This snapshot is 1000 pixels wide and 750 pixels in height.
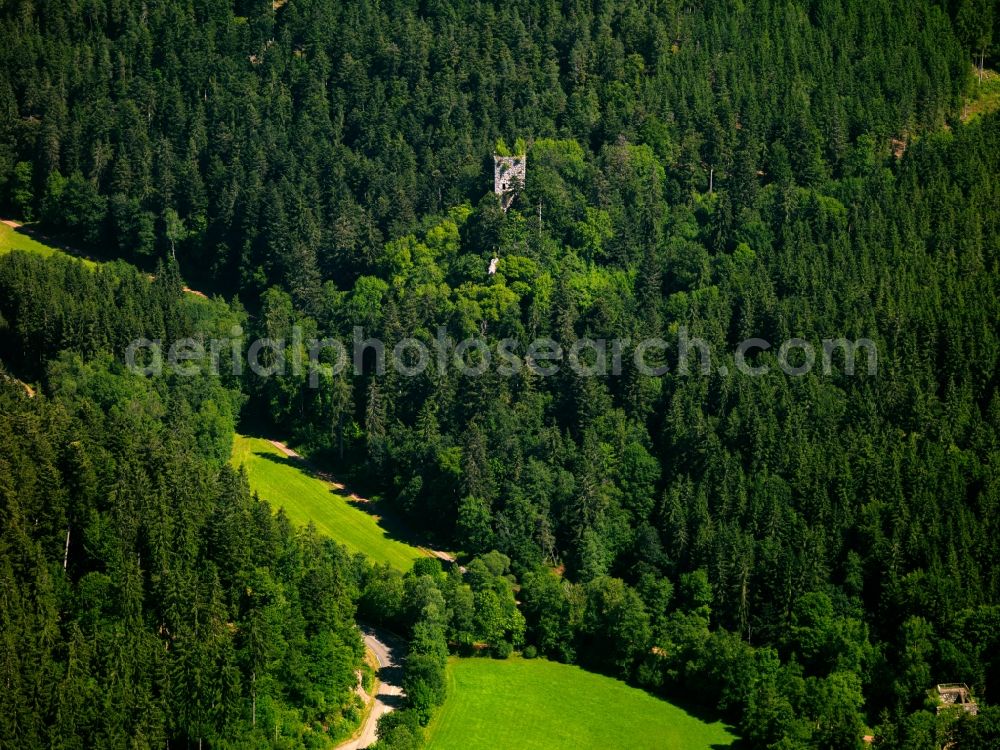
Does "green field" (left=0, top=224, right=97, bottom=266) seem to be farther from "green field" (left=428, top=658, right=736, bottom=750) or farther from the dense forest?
"green field" (left=428, top=658, right=736, bottom=750)

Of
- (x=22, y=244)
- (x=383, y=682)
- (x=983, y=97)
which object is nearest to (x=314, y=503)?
(x=383, y=682)

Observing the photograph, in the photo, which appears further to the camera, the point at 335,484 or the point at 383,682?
the point at 335,484

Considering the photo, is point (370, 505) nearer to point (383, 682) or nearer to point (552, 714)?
point (383, 682)

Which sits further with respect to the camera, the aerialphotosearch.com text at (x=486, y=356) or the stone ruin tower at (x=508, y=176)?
the stone ruin tower at (x=508, y=176)

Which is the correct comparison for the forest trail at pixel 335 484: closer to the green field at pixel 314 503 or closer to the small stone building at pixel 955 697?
the green field at pixel 314 503

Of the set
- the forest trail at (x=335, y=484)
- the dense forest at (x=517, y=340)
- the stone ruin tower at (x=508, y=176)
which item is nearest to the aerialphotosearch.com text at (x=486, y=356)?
the dense forest at (x=517, y=340)

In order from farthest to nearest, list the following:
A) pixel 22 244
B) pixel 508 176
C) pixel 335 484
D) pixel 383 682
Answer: pixel 22 244, pixel 508 176, pixel 335 484, pixel 383 682

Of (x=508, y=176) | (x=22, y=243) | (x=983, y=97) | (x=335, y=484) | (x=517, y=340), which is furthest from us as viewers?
(x=983, y=97)
